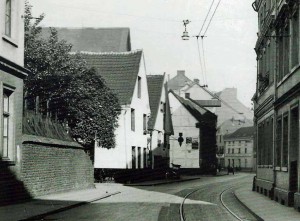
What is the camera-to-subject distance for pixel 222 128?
387ft

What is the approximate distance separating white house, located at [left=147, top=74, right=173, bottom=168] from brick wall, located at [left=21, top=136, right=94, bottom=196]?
71.6 ft

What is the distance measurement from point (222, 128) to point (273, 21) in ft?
313

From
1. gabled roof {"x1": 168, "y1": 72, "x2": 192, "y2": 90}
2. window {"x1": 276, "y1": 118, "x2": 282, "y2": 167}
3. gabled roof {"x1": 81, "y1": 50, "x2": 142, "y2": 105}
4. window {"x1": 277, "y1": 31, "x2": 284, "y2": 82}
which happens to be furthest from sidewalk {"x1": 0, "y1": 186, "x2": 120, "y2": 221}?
gabled roof {"x1": 168, "y1": 72, "x2": 192, "y2": 90}

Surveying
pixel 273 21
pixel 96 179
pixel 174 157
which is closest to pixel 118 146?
pixel 96 179

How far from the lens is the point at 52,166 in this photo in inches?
842

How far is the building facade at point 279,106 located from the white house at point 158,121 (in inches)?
743

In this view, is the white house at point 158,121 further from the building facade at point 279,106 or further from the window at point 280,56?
the window at point 280,56

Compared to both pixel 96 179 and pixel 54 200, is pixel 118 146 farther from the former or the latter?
pixel 54 200

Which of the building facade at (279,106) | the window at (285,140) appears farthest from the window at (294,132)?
the window at (285,140)

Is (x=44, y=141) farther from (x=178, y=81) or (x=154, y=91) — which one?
(x=178, y=81)

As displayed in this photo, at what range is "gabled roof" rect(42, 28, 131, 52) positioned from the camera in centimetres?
5488

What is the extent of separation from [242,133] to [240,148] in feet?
10.1

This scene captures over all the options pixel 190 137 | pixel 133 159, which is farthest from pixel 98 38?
pixel 190 137

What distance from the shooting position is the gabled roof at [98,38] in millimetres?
54875
